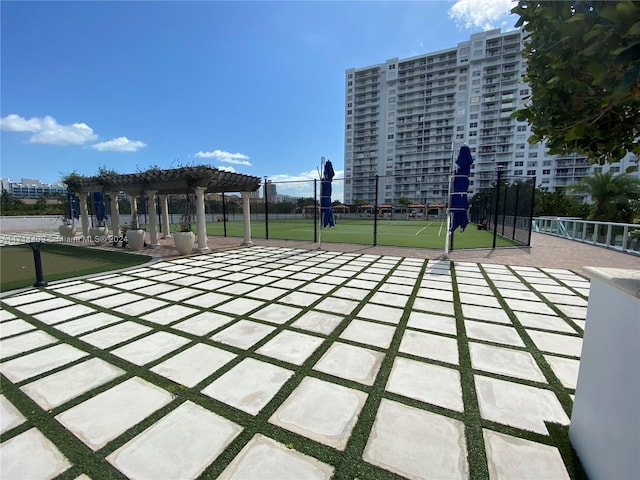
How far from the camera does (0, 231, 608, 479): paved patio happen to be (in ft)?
4.93

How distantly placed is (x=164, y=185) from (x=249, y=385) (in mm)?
8428

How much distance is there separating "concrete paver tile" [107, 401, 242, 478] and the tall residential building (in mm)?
53479

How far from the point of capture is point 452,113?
6262 centimetres

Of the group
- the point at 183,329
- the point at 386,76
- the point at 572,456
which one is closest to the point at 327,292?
the point at 183,329

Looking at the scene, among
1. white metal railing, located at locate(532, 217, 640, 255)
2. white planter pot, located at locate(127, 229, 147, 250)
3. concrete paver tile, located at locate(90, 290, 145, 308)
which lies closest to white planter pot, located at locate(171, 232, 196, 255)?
white planter pot, located at locate(127, 229, 147, 250)

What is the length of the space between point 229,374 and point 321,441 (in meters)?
1.02

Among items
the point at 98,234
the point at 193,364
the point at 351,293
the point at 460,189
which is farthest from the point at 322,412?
the point at 98,234

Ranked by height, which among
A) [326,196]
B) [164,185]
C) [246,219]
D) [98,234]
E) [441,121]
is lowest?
[98,234]

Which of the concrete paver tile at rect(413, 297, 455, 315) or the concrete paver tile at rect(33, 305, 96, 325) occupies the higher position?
the concrete paver tile at rect(413, 297, 455, 315)

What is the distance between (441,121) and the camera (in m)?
63.7

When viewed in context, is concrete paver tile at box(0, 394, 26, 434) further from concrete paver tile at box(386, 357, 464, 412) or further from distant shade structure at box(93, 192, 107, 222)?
distant shade structure at box(93, 192, 107, 222)

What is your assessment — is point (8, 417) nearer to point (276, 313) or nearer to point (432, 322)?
point (276, 313)

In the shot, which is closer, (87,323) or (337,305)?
(87,323)

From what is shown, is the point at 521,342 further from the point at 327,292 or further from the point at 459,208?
the point at 459,208
